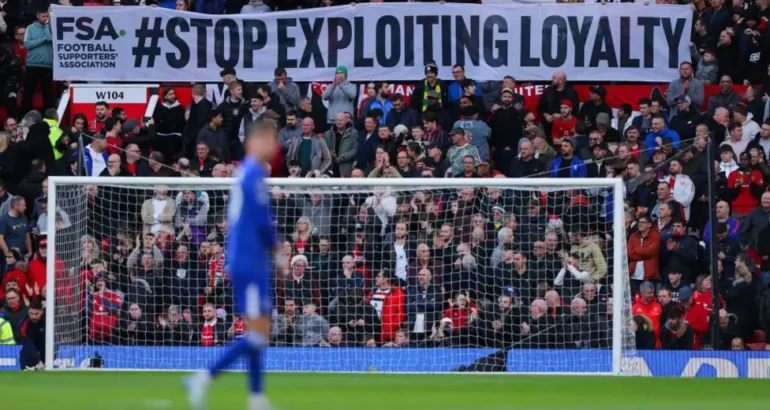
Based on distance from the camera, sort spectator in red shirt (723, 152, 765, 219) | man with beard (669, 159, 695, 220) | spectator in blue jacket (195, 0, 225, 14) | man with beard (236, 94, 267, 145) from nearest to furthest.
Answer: man with beard (669, 159, 695, 220) < spectator in red shirt (723, 152, 765, 219) < man with beard (236, 94, 267, 145) < spectator in blue jacket (195, 0, 225, 14)

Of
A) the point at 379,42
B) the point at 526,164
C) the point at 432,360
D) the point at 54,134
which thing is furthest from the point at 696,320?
the point at 54,134

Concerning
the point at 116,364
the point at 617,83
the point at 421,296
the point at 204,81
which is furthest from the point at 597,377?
the point at 204,81

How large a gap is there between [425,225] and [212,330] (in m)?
2.94

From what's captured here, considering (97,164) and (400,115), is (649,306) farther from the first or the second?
(97,164)

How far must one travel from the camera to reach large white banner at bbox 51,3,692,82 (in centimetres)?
2314

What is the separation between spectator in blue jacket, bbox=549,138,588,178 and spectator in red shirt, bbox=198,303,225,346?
5418 mm

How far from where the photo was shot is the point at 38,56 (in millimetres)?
24578

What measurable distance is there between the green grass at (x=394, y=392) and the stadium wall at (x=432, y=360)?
1079 mm

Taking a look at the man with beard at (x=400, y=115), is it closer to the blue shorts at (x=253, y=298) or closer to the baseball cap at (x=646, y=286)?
the baseball cap at (x=646, y=286)

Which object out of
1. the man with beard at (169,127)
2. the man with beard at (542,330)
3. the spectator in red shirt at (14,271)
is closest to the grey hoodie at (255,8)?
the man with beard at (169,127)

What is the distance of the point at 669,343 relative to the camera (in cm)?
1847

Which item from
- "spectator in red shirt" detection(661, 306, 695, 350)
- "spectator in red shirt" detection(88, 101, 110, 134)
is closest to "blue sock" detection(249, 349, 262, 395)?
"spectator in red shirt" detection(661, 306, 695, 350)

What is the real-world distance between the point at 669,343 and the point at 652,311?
49 cm

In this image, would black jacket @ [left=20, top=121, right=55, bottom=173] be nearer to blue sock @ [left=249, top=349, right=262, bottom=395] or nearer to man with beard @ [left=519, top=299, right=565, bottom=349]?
man with beard @ [left=519, top=299, right=565, bottom=349]
